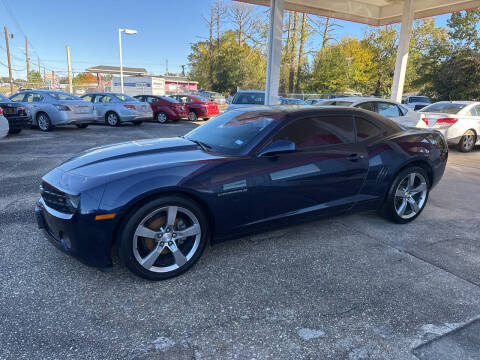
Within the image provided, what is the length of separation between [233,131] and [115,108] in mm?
11857

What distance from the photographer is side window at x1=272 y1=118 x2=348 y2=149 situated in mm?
3348

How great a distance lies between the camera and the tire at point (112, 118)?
46.4 feet

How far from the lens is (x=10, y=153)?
26.4ft

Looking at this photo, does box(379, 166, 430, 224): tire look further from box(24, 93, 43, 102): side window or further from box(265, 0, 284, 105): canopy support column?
box(24, 93, 43, 102): side window

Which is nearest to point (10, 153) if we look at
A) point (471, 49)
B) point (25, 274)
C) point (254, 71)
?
point (25, 274)

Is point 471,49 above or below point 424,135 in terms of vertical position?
above

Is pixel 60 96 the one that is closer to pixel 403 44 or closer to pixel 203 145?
pixel 203 145

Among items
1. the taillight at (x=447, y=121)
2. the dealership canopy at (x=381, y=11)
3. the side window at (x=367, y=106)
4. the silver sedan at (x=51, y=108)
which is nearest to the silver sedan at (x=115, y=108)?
the silver sedan at (x=51, y=108)

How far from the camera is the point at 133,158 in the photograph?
303 centimetres

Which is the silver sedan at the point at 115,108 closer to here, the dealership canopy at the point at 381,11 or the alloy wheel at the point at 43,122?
the alloy wheel at the point at 43,122

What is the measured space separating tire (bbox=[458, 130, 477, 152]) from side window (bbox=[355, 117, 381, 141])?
300 inches

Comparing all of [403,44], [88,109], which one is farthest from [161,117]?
[403,44]

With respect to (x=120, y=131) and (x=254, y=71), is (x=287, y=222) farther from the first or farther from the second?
(x=254, y=71)

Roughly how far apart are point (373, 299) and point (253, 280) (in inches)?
38.5
